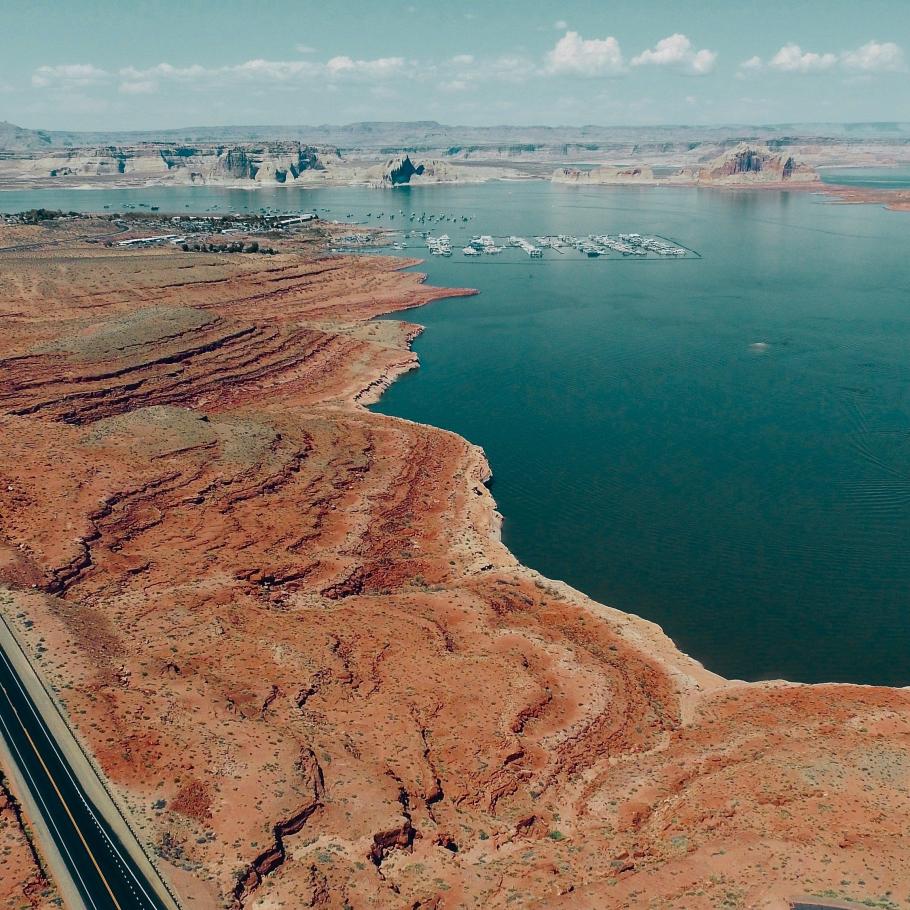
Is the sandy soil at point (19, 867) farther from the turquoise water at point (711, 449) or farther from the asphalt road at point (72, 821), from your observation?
the turquoise water at point (711, 449)

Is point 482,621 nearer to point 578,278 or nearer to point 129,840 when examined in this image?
point 129,840

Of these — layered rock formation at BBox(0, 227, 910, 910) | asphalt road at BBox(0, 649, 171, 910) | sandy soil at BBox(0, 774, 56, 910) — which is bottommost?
layered rock formation at BBox(0, 227, 910, 910)

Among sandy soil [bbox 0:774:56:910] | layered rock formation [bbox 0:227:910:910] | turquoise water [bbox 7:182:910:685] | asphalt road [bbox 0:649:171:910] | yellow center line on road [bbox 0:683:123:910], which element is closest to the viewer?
sandy soil [bbox 0:774:56:910]

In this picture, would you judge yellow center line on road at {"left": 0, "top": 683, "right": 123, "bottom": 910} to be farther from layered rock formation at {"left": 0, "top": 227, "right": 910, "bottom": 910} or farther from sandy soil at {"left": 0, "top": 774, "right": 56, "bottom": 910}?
layered rock formation at {"left": 0, "top": 227, "right": 910, "bottom": 910}

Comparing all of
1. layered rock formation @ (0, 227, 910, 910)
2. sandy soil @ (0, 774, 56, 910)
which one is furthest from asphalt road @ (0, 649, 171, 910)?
layered rock formation @ (0, 227, 910, 910)

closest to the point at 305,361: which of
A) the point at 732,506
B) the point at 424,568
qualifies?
the point at 424,568

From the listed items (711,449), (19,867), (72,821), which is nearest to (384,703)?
(72,821)
